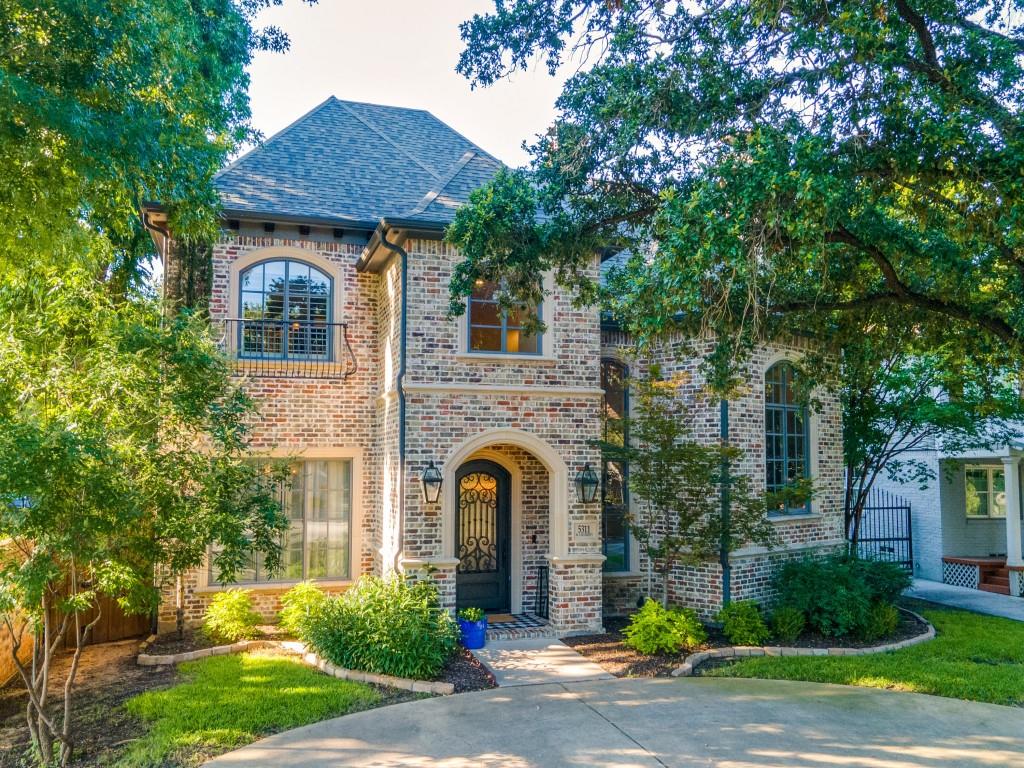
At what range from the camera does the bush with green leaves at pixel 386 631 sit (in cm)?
887

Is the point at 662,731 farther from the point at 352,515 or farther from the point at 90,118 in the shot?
the point at 90,118

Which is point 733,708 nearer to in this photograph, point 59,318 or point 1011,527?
point 59,318

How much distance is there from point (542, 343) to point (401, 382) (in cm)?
216

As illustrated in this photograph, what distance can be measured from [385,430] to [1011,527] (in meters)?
12.3

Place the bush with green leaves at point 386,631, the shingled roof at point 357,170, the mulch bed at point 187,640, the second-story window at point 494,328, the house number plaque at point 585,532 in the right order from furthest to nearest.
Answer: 1. the shingled roof at point 357,170
2. the second-story window at point 494,328
3. the house number plaque at point 585,532
4. the mulch bed at point 187,640
5. the bush with green leaves at point 386,631

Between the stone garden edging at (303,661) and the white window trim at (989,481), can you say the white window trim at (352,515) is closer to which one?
the stone garden edging at (303,661)

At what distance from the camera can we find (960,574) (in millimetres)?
16797

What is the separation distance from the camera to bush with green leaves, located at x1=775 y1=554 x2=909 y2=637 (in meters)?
10.8

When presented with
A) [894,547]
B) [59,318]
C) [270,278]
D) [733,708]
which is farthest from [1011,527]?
[59,318]

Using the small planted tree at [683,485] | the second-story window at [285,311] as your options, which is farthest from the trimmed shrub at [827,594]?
the second-story window at [285,311]

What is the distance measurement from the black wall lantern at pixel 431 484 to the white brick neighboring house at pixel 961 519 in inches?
451

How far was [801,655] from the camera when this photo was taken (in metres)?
10.0

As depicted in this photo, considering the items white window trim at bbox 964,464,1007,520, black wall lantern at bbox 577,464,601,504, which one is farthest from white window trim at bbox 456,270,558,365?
white window trim at bbox 964,464,1007,520

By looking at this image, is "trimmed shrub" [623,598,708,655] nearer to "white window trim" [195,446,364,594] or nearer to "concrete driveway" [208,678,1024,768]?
"concrete driveway" [208,678,1024,768]
